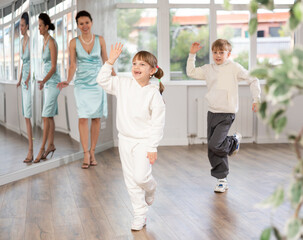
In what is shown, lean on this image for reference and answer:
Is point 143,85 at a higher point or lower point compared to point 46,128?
higher

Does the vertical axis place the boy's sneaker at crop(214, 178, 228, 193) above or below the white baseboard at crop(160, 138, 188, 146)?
above

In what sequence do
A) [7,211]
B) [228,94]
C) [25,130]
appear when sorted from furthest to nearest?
1. [25,130]
2. [228,94]
3. [7,211]

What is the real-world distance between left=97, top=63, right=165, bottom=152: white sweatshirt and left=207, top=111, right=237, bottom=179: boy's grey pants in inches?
46.5

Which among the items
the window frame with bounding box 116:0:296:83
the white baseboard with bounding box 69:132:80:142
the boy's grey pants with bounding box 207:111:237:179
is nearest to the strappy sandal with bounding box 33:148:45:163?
the white baseboard with bounding box 69:132:80:142

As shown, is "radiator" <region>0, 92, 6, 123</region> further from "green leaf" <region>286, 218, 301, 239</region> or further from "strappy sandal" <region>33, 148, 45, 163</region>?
"green leaf" <region>286, 218, 301, 239</region>

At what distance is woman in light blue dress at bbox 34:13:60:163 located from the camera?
198 inches

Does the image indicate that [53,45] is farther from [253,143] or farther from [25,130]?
[253,143]

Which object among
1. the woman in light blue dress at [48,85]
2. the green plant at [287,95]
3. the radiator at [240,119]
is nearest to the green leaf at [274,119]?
the green plant at [287,95]

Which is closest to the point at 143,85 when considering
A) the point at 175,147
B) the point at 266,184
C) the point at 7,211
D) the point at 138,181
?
the point at 138,181

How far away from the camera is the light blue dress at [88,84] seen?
523cm

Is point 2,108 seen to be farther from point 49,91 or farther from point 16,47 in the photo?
point 49,91

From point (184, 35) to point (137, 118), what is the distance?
13.4 feet

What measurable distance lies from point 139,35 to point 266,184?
3.21m

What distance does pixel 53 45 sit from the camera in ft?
16.9
